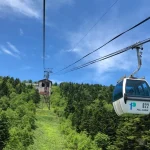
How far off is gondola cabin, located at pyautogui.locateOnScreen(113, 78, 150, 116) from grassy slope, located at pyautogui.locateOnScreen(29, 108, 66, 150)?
60.2 meters

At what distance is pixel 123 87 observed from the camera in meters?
17.1

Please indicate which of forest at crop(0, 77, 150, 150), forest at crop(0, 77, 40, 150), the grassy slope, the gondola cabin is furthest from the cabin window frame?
the grassy slope

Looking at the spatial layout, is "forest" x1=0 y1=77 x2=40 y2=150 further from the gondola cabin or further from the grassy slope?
the gondola cabin

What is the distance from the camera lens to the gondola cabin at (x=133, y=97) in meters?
16.9

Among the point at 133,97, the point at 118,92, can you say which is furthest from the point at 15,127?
the point at 133,97

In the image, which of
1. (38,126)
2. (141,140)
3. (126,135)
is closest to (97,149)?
(126,135)

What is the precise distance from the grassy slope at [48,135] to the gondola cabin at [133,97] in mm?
60155

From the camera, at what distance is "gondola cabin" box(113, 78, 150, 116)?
1688 centimetres

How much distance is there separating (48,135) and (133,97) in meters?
83.7

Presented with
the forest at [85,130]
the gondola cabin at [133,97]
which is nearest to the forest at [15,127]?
the forest at [85,130]

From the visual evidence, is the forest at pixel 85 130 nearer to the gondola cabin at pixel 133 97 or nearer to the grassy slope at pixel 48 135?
the grassy slope at pixel 48 135

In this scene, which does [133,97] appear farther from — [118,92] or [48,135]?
[48,135]

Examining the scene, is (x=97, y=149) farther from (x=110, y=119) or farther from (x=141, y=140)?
(x=141, y=140)

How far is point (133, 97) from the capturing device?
56.0 ft
